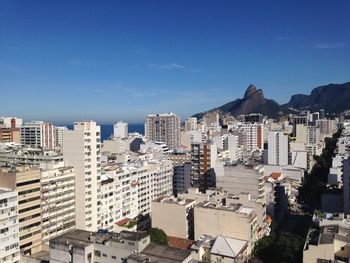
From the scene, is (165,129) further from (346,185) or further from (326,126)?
(326,126)

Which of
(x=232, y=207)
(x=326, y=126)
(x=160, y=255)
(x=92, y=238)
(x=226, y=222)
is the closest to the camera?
(x=160, y=255)

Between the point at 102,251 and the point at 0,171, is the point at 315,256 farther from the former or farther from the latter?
the point at 0,171

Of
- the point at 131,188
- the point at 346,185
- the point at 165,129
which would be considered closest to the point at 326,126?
the point at 165,129

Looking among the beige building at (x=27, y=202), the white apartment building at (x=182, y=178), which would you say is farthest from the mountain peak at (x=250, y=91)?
the beige building at (x=27, y=202)

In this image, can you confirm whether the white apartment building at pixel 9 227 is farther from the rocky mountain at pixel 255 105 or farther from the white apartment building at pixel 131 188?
the rocky mountain at pixel 255 105

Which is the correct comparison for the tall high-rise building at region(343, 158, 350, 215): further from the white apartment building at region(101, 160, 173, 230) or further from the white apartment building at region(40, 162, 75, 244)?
the white apartment building at region(40, 162, 75, 244)

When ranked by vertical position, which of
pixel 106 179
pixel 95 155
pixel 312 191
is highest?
pixel 95 155

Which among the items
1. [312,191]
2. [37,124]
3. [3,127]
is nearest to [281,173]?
[312,191]
